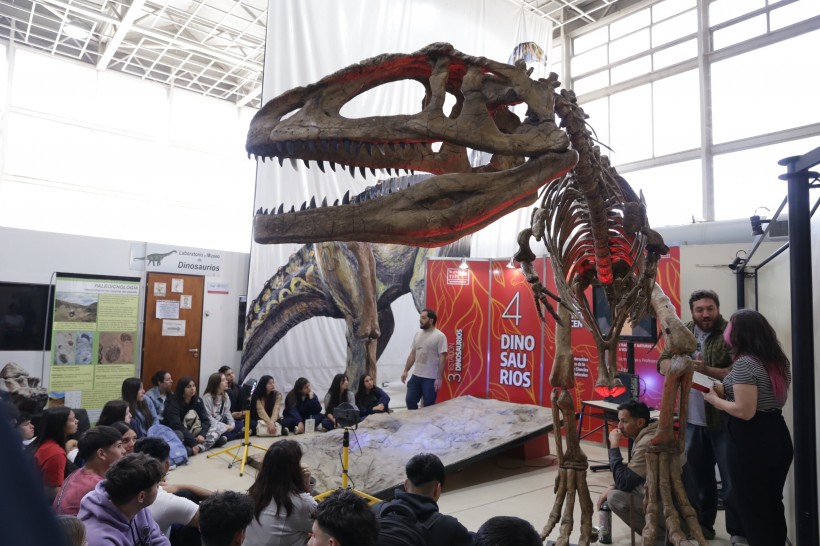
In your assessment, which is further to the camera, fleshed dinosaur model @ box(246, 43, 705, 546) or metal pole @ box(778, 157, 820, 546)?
metal pole @ box(778, 157, 820, 546)

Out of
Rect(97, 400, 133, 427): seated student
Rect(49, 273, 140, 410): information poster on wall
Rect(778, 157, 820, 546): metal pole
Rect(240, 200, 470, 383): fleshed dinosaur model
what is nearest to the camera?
Rect(778, 157, 820, 546): metal pole

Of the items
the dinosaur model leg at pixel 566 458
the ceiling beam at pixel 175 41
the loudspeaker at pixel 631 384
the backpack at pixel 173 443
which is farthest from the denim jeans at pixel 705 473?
the ceiling beam at pixel 175 41

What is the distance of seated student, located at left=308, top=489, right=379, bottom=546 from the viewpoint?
1978mm

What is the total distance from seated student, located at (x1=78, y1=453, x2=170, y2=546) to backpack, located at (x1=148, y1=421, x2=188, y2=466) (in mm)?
3812

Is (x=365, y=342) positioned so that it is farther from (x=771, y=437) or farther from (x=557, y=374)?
(x=771, y=437)

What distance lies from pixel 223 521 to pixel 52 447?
2.06m

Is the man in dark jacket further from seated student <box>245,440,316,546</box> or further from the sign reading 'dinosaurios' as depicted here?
the sign reading 'dinosaurios'

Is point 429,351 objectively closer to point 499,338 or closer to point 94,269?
point 499,338

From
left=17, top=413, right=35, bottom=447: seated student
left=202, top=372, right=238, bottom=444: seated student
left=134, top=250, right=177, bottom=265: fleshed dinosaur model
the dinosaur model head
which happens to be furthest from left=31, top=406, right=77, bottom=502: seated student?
left=134, top=250, right=177, bottom=265: fleshed dinosaur model

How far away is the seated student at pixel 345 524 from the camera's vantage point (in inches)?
77.9

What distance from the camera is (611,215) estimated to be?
423cm

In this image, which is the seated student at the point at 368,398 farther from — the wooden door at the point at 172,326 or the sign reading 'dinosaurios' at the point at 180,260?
the sign reading 'dinosaurios' at the point at 180,260

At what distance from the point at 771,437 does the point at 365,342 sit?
623 centimetres

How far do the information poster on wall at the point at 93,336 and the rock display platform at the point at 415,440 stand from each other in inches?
133
